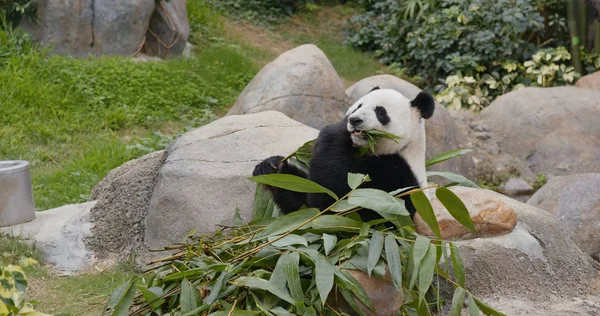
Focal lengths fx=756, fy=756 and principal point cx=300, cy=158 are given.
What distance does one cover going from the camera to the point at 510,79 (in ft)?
33.8

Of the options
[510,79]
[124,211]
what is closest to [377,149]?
[124,211]

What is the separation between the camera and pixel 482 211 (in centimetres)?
427

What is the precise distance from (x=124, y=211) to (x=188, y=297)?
2.29 m

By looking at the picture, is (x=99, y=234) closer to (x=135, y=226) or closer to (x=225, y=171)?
(x=135, y=226)

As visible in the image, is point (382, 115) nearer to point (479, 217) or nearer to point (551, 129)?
point (479, 217)

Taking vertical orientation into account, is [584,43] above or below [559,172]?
above

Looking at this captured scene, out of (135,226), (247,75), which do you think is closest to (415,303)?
(135,226)

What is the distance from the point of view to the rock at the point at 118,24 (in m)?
9.77

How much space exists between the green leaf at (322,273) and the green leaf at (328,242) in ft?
0.14

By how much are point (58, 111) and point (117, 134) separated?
2.40 feet

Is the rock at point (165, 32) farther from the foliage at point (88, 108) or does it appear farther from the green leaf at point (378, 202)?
the green leaf at point (378, 202)

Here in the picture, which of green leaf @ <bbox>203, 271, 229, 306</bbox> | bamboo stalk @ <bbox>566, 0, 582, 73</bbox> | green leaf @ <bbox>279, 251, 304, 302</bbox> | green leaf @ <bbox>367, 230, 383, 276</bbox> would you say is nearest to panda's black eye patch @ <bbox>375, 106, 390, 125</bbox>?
green leaf @ <bbox>367, 230, 383, 276</bbox>

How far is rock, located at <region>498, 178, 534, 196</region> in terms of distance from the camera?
26.8 ft

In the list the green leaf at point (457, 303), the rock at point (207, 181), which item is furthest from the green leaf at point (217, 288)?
the rock at point (207, 181)
